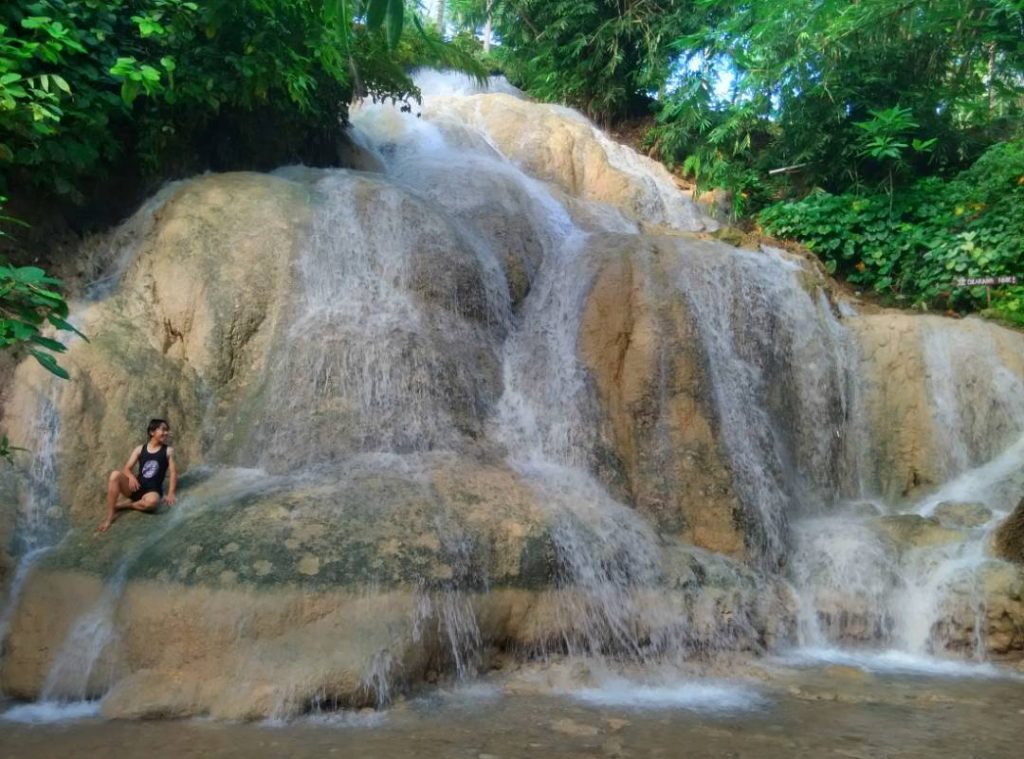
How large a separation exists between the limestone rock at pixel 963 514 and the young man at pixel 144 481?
683 centimetres

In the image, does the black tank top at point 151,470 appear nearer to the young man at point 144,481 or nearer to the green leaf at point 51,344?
the young man at point 144,481

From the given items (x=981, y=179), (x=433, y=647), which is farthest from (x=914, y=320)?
(x=433, y=647)

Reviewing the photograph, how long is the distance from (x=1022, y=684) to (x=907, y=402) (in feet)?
14.7

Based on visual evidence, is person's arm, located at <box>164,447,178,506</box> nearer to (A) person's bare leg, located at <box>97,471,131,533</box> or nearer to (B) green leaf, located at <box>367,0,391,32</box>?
(A) person's bare leg, located at <box>97,471,131,533</box>

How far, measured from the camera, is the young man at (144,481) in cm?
630

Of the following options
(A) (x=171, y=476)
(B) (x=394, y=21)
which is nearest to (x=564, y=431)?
(A) (x=171, y=476)

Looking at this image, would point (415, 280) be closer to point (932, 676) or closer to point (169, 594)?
point (169, 594)

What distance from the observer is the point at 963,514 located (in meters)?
8.30

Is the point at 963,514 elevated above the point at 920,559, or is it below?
above

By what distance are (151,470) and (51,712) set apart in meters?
1.84

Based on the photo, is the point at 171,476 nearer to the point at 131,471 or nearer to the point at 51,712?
the point at 131,471

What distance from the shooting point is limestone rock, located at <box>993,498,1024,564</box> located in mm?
7219

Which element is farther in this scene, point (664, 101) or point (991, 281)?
point (664, 101)

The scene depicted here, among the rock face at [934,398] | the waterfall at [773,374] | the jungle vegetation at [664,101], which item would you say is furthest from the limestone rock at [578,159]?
the rock face at [934,398]
